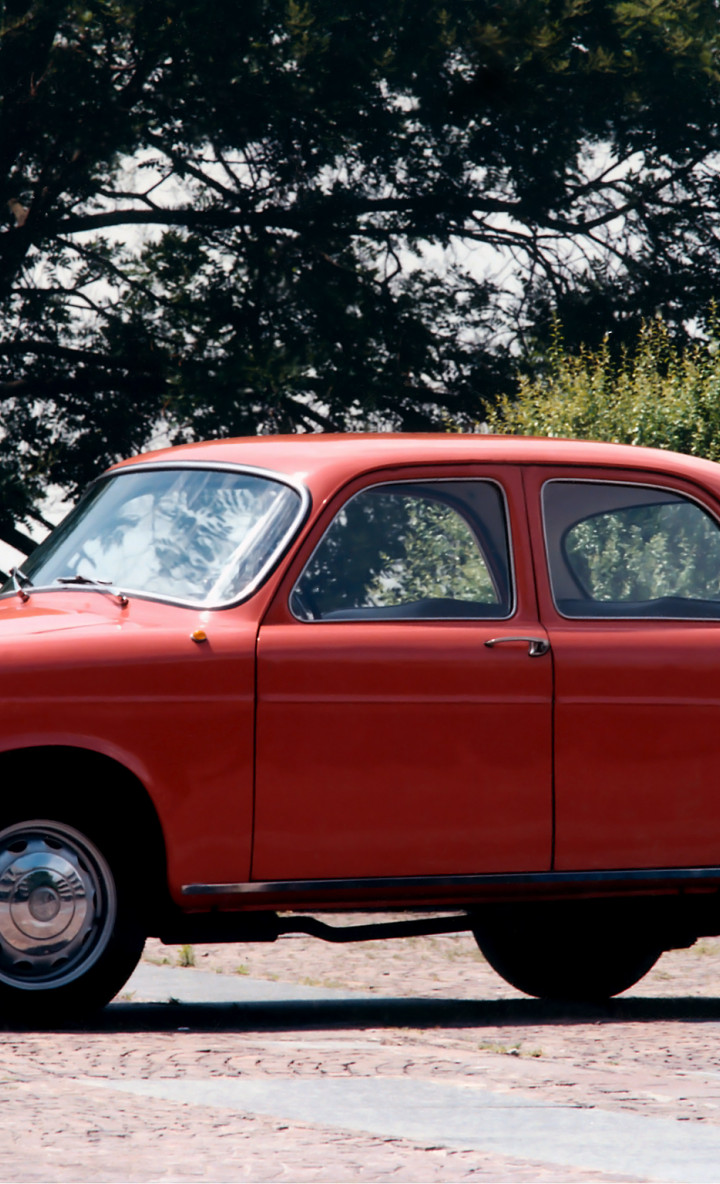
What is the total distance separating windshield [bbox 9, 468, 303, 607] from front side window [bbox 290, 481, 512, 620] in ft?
0.59

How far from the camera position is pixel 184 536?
621cm

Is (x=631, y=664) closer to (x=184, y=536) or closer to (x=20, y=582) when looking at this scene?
(x=184, y=536)

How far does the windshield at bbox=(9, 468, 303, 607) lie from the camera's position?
238 inches

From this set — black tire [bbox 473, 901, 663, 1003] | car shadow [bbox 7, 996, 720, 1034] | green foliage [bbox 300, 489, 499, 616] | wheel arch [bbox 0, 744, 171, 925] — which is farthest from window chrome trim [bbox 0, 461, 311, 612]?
black tire [bbox 473, 901, 663, 1003]

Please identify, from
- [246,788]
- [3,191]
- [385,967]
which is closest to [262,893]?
[246,788]

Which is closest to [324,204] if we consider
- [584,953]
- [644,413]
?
[644,413]

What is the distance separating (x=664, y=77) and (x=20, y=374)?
980cm

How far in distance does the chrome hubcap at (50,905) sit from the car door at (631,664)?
153 centimetres

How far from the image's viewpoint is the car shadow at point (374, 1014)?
246 inches

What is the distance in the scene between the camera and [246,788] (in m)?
5.79

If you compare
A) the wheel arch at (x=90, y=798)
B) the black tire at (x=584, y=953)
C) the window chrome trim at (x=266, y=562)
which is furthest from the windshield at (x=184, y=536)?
the black tire at (x=584, y=953)

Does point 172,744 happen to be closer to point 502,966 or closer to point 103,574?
point 103,574

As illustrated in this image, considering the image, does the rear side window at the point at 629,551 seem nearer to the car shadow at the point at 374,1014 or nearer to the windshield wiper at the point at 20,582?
the car shadow at the point at 374,1014

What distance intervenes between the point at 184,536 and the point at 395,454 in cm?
76
